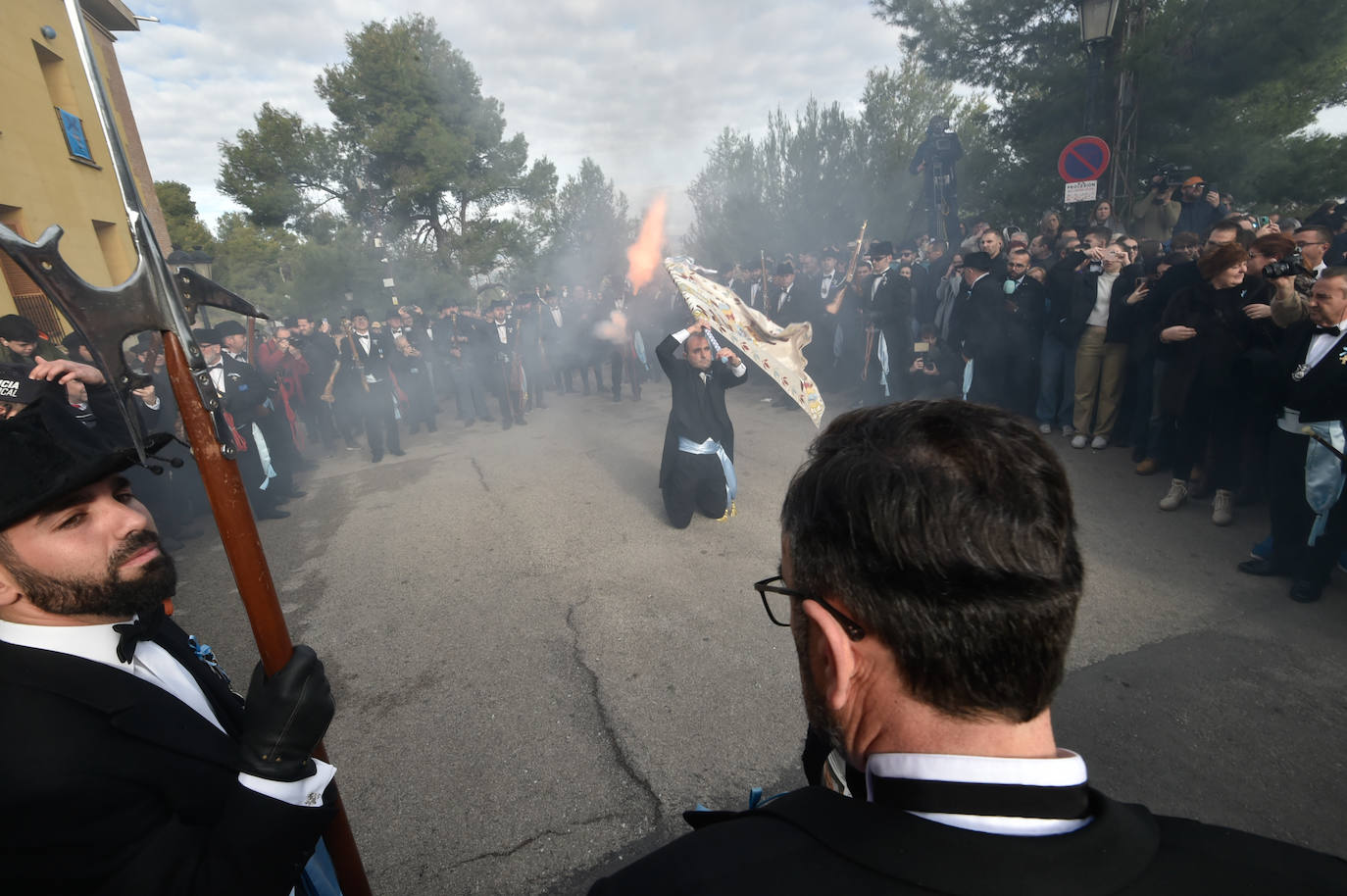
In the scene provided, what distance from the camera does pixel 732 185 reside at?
34469 millimetres

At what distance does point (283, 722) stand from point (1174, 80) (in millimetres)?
12359

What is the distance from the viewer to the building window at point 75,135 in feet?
39.7

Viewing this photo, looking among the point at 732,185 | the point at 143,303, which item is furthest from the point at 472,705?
the point at 732,185

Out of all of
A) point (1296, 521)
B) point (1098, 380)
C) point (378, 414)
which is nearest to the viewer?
point (1296, 521)

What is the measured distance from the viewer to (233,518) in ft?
4.83

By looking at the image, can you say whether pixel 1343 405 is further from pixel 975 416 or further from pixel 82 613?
pixel 82 613

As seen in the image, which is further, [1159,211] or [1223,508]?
[1159,211]

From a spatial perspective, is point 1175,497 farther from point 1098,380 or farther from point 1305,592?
point 1098,380

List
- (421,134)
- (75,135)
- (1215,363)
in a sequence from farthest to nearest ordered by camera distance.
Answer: (421,134) → (75,135) → (1215,363)

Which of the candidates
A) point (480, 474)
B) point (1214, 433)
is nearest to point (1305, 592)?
point (1214, 433)

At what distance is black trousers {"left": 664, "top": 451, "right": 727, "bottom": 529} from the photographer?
606 centimetres

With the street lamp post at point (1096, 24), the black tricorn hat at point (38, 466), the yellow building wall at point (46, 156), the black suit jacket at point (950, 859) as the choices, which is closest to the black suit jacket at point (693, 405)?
the black tricorn hat at point (38, 466)

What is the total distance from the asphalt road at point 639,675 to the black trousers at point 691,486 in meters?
0.19

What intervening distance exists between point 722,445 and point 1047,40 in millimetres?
10286
